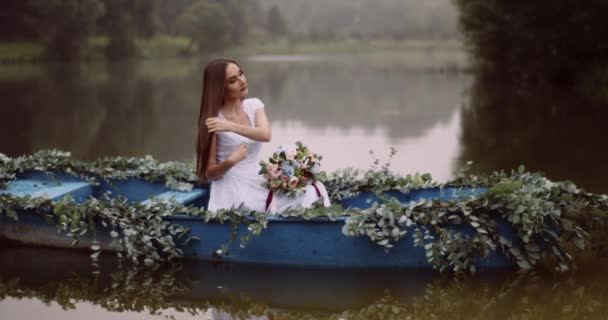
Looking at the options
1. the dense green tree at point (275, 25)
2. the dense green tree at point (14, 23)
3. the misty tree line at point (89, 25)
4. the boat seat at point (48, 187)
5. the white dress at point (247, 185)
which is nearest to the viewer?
the white dress at point (247, 185)

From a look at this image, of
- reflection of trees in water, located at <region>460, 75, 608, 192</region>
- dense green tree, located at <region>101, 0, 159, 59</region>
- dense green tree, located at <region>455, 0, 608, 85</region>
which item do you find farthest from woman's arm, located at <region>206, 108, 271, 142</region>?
dense green tree, located at <region>101, 0, 159, 59</region>

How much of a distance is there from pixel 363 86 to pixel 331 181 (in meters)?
24.4

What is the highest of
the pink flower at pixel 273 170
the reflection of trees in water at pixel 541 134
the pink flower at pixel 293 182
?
the pink flower at pixel 273 170

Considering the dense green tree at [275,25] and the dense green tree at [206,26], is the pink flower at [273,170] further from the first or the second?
the dense green tree at [275,25]

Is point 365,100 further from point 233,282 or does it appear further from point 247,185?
point 233,282

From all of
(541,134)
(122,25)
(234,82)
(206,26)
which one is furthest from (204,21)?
(234,82)

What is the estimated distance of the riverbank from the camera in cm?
5322

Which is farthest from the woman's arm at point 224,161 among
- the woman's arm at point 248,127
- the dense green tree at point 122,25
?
the dense green tree at point 122,25

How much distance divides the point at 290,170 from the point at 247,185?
1.40 feet

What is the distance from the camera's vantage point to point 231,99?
22.3ft

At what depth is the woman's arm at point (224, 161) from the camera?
677 centimetres

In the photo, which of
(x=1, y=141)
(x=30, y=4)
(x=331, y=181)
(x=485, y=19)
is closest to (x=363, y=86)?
(x=485, y=19)

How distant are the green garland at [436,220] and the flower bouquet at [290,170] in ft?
1.18

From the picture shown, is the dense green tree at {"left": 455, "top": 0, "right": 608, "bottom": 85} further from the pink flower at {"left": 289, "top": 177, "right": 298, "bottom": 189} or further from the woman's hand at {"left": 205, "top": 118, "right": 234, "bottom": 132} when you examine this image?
the woman's hand at {"left": 205, "top": 118, "right": 234, "bottom": 132}
